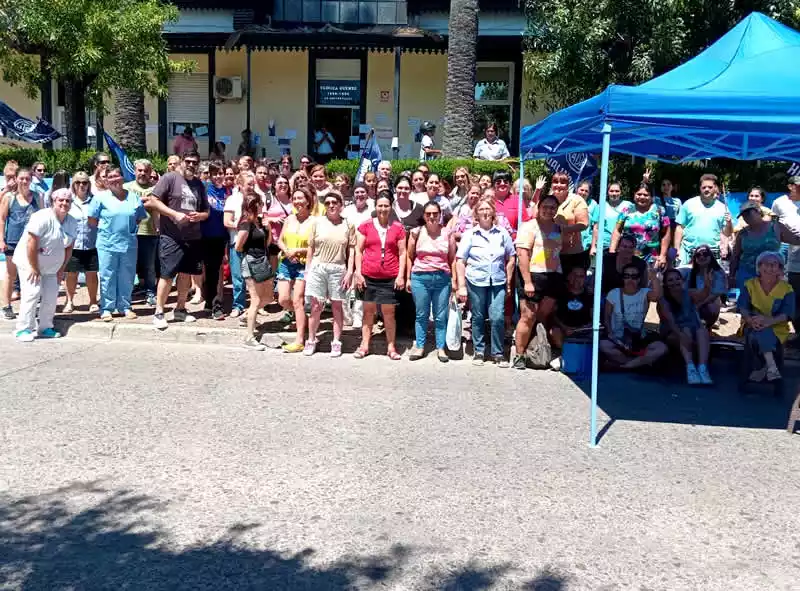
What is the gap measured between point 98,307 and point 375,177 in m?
3.89

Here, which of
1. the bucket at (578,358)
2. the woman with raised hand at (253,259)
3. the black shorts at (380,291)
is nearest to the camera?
the bucket at (578,358)

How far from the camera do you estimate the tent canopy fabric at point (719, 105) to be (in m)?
6.36

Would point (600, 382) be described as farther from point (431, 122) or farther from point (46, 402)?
point (431, 122)

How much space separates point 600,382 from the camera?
27.9 feet

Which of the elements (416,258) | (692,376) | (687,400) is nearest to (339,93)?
(416,258)

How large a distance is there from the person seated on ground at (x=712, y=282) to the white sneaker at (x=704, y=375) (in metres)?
1.06

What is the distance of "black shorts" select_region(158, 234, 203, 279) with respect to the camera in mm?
10055

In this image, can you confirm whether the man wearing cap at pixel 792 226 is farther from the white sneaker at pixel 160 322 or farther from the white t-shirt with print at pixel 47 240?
the white t-shirt with print at pixel 47 240

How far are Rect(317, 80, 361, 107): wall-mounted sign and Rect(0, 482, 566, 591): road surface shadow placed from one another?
19.7 metres

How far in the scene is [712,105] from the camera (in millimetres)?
6352

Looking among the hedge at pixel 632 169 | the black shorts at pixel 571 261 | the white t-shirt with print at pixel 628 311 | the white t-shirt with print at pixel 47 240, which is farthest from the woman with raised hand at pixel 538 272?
the hedge at pixel 632 169

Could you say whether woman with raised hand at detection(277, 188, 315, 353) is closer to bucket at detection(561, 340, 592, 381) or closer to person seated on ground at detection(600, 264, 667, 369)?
bucket at detection(561, 340, 592, 381)

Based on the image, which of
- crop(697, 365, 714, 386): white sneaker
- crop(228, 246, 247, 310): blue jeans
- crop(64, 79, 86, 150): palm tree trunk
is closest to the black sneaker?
crop(228, 246, 247, 310): blue jeans

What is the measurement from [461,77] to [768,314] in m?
10.9
